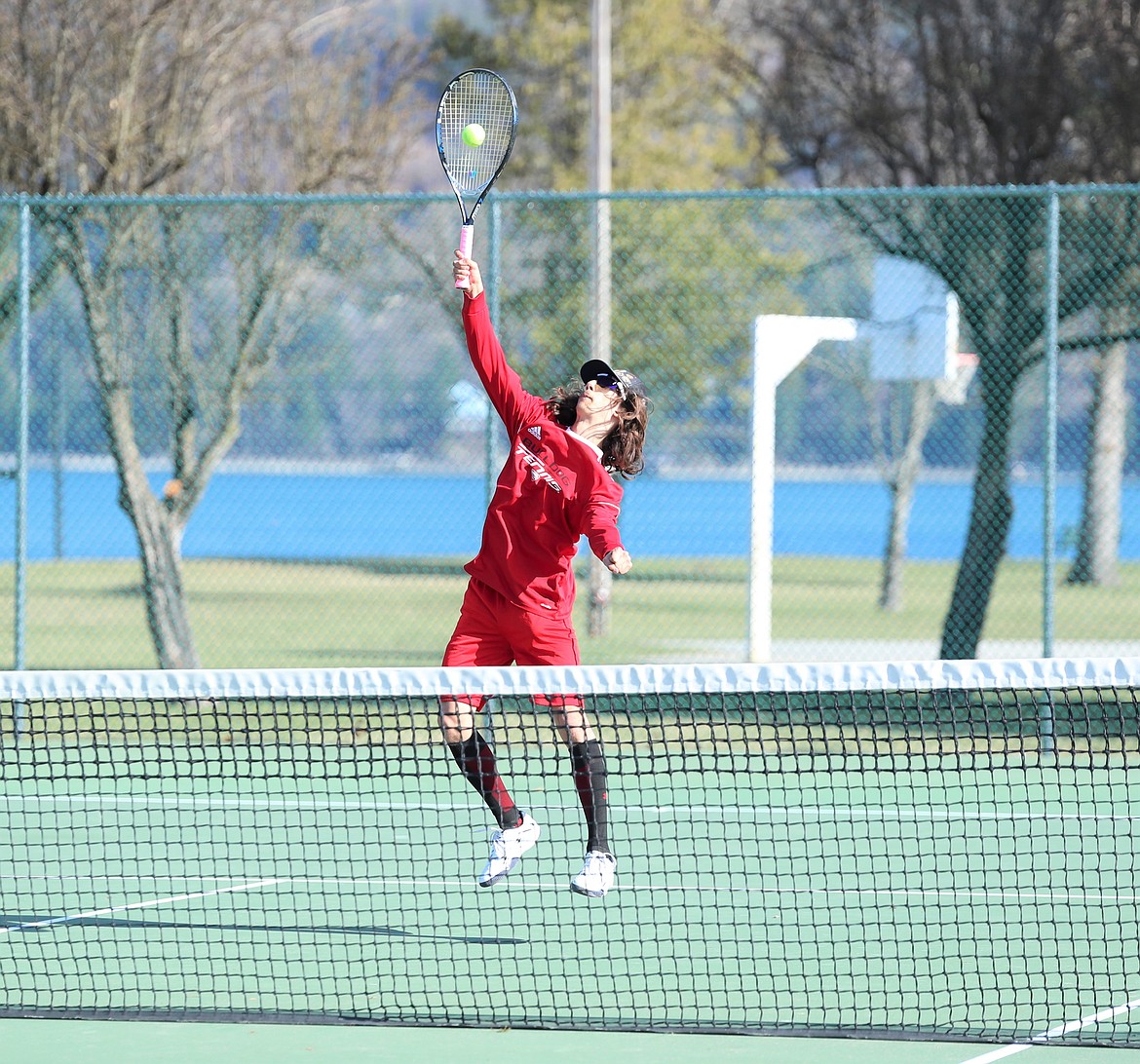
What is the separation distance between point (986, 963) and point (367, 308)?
584 inches

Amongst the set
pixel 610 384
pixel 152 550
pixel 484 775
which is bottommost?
pixel 152 550

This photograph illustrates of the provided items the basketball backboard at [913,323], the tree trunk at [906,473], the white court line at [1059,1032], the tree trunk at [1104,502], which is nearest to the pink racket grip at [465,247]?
the white court line at [1059,1032]

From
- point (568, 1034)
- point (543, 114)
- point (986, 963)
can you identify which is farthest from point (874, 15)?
point (543, 114)

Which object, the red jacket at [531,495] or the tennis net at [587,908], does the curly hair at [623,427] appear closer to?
the red jacket at [531,495]

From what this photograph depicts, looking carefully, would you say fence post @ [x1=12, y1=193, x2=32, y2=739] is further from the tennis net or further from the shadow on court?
the shadow on court

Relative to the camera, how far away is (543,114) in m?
25.2

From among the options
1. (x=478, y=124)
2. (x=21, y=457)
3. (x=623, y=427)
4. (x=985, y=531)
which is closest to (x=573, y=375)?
(x=985, y=531)

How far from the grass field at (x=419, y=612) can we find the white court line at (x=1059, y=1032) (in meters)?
7.37

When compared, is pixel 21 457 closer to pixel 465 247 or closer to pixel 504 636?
pixel 504 636

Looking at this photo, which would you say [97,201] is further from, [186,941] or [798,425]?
[798,425]

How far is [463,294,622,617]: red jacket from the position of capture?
5492 millimetres

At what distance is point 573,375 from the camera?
16047mm

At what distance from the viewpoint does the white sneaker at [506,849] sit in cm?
554

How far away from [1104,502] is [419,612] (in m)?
8.59
